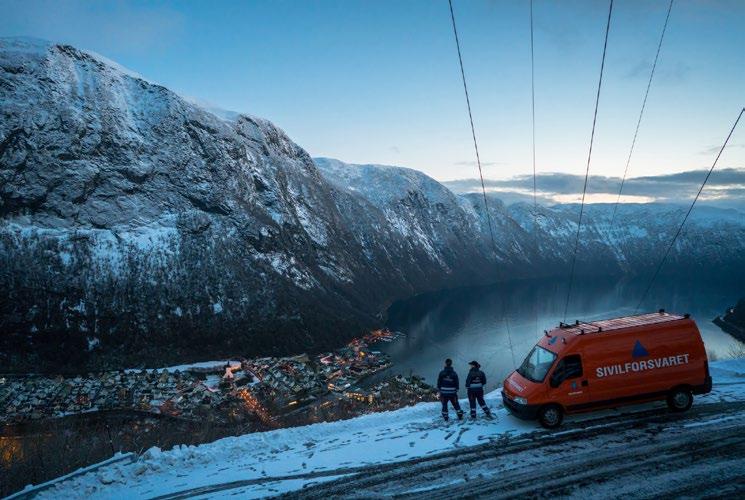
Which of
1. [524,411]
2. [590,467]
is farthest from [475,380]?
[590,467]

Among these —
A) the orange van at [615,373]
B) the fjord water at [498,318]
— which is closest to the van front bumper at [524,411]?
the orange van at [615,373]

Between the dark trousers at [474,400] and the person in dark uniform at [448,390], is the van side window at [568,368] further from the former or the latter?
the person in dark uniform at [448,390]

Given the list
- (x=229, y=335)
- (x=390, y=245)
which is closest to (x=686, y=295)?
(x=390, y=245)

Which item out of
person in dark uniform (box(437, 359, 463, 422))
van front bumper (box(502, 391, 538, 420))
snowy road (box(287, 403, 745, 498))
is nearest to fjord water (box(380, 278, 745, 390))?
snowy road (box(287, 403, 745, 498))

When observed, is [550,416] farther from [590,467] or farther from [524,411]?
[590,467]

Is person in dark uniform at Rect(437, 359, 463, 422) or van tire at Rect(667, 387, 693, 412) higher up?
person in dark uniform at Rect(437, 359, 463, 422)

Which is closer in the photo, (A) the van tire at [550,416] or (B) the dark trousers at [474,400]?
(A) the van tire at [550,416]

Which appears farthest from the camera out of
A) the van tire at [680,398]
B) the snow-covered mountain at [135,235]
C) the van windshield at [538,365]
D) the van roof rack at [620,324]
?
the snow-covered mountain at [135,235]

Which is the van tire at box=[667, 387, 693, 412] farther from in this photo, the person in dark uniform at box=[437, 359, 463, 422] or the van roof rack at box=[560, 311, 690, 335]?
the person in dark uniform at box=[437, 359, 463, 422]
